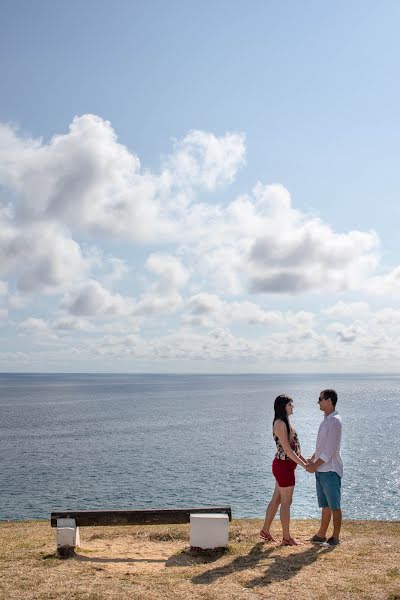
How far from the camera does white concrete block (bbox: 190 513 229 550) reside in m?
10.2

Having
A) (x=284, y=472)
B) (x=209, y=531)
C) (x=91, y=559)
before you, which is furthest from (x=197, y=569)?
(x=284, y=472)

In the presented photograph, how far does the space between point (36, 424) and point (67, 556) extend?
246 feet

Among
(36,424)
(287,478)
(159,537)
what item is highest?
(287,478)

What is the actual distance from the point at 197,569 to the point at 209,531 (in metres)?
1.08

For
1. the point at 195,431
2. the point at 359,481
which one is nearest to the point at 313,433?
the point at 195,431

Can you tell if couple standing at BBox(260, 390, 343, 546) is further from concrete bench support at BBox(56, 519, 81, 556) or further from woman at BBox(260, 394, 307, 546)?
concrete bench support at BBox(56, 519, 81, 556)

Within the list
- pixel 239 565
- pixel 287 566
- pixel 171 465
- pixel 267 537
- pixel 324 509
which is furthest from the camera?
pixel 171 465

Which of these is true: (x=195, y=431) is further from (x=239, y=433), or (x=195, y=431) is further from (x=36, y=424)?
(x=36, y=424)

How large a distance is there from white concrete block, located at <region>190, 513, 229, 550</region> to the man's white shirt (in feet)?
7.19

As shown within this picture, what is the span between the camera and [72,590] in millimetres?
8102

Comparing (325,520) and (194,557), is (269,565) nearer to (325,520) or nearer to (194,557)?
(194,557)

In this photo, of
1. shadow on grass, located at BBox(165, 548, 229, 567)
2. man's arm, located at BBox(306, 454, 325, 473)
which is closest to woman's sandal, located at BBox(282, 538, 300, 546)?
shadow on grass, located at BBox(165, 548, 229, 567)

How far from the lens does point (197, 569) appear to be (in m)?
9.21

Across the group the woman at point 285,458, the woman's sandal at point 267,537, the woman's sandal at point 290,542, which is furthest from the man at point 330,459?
the woman's sandal at point 267,537
